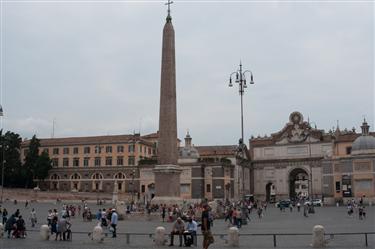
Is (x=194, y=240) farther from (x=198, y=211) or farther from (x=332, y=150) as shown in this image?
(x=332, y=150)

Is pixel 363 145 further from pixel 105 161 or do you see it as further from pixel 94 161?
pixel 94 161

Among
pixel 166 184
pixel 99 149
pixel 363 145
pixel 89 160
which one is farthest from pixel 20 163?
pixel 363 145

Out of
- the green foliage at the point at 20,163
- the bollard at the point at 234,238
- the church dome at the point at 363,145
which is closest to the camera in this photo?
the bollard at the point at 234,238

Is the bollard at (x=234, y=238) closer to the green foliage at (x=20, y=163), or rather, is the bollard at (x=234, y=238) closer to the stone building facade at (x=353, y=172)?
the stone building facade at (x=353, y=172)

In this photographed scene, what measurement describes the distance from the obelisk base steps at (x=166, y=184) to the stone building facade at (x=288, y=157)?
37755 millimetres

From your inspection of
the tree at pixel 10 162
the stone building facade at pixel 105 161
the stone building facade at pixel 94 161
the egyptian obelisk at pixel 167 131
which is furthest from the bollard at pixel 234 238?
the tree at pixel 10 162

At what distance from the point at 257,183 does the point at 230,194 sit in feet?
31.2

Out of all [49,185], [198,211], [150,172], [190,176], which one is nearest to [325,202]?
[190,176]

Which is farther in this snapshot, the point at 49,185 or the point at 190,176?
the point at 49,185

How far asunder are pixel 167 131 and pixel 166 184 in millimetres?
3497

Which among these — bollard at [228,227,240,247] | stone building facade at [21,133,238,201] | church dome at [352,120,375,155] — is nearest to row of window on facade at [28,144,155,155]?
stone building facade at [21,133,238,201]

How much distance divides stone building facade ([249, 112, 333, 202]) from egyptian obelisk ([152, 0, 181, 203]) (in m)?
38.1

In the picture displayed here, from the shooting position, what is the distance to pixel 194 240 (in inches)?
650

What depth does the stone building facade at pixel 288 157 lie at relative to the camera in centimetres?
6712
